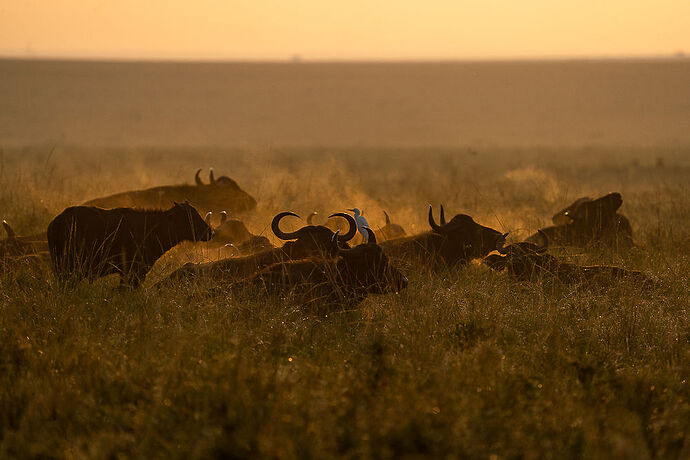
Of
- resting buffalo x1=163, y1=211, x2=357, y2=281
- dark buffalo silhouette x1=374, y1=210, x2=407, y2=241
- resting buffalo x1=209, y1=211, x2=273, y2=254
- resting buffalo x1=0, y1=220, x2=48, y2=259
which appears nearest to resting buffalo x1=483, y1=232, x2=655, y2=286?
dark buffalo silhouette x1=374, y1=210, x2=407, y2=241

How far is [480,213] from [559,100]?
108 metres

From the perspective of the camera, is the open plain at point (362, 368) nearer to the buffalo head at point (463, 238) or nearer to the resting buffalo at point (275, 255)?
the buffalo head at point (463, 238)

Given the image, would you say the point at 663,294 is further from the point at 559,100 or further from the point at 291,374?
the point at 559,100

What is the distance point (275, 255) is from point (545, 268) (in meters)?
2.80

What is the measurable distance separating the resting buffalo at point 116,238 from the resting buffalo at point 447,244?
7.14 ft

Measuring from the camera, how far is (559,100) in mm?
116375

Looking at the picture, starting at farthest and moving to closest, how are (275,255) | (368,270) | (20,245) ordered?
(20,245) → (275,255) → (368,270)

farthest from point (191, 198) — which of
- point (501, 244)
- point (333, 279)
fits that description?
point (333, 279)

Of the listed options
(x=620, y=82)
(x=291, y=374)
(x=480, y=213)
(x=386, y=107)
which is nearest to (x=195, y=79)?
(x=386, y=107)

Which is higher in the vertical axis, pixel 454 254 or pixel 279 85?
pixel 279 85

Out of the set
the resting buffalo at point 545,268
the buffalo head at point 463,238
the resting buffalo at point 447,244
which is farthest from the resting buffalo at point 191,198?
the resting buffalo at point 545,268

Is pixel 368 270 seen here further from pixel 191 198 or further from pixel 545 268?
pixel 191 198

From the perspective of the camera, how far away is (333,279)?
6992 millimetres

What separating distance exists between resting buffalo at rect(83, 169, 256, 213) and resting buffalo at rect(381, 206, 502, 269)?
4.06 metres
